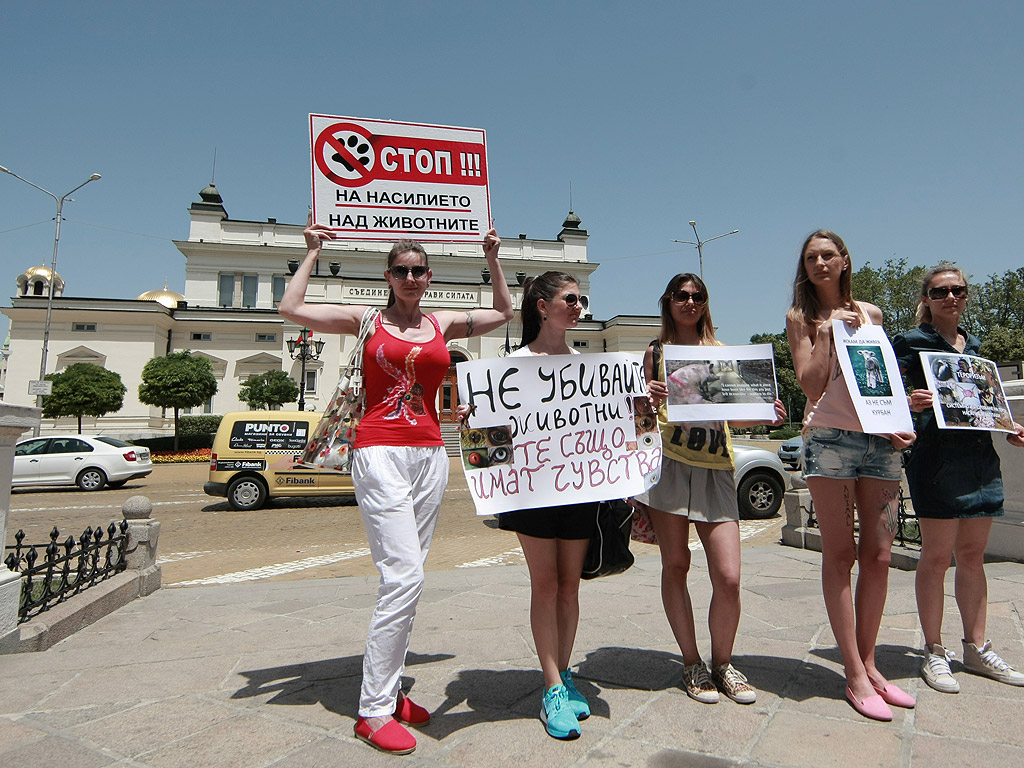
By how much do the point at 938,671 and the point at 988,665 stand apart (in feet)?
1.01

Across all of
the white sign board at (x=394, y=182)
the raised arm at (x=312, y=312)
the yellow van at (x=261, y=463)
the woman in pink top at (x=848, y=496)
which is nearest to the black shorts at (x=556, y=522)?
the woman in pink top at (x=848, y=496)

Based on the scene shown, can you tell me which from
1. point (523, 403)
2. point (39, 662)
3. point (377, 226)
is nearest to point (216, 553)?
point (39, 662)

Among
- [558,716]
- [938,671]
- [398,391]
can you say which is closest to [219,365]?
[398,391]

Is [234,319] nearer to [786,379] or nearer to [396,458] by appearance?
[396,458]

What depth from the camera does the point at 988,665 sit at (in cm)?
315

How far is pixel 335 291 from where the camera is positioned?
37688 millimetres

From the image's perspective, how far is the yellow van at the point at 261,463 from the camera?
540 inches

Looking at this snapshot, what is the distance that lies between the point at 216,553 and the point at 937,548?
Answer: 8668 mm

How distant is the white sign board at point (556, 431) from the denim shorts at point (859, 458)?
79 centimetres

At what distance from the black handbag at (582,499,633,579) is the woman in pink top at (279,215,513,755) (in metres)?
0.73

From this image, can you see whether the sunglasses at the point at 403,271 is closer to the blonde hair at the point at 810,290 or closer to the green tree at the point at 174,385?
the blonde hair at the point at 810,290

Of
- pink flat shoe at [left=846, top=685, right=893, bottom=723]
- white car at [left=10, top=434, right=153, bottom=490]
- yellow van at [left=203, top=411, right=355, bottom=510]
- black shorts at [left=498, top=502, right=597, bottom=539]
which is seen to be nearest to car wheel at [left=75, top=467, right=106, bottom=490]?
white car at [left=10, top=434, right=153, bottom=490]

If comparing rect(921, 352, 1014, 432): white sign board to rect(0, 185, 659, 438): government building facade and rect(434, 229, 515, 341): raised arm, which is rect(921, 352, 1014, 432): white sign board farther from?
rect(0, 185, 659, 438): government building facade

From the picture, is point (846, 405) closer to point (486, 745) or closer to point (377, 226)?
point (486, 745)
